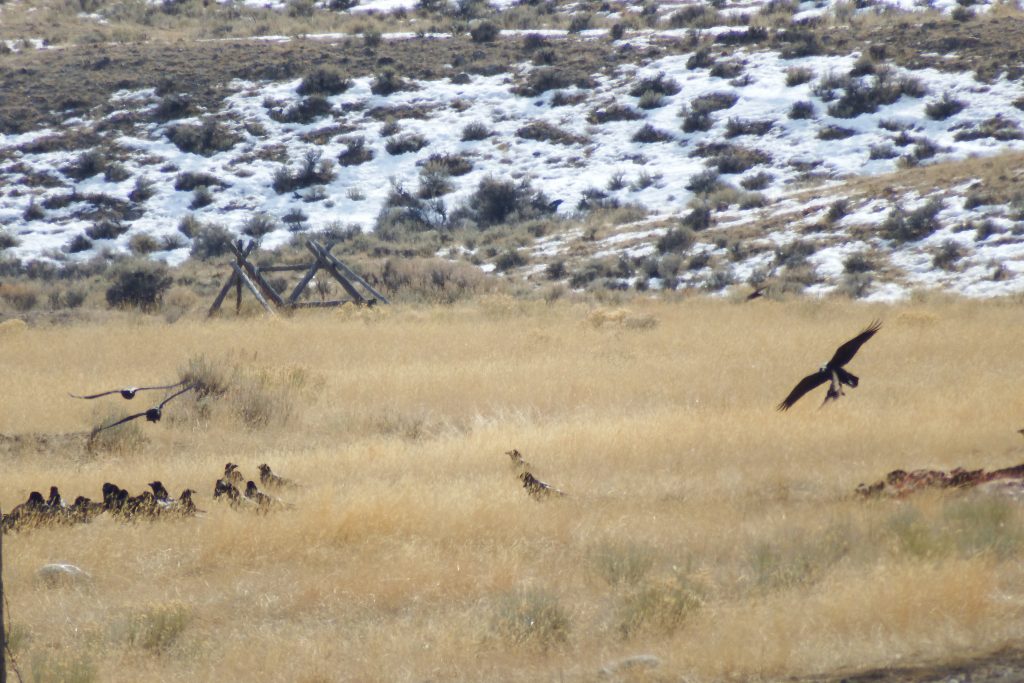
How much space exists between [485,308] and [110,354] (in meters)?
7.26

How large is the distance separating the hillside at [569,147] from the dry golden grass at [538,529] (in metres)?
11.4

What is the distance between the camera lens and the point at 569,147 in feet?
118

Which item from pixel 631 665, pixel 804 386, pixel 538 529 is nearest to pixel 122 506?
pixel 538 529

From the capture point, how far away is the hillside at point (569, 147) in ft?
82.8

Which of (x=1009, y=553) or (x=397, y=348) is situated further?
(x=397, y=348)

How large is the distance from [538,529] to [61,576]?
2.91 m

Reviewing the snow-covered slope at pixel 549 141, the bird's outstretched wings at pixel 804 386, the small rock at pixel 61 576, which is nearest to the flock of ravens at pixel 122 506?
the small rock at pixel 61 576

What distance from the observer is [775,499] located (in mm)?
7859

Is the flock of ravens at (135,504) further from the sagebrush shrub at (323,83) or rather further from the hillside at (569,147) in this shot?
the sagebrush shrub at (323,83)

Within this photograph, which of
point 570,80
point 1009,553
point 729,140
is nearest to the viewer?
point 1009,553

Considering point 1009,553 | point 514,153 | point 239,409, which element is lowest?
point 514,153

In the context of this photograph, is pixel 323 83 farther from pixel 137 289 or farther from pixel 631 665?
pixel 631 665

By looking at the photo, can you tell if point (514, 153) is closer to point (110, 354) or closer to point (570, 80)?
point (570, 80)

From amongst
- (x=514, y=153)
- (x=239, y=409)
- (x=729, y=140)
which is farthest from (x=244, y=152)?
(x=239, y=409)
